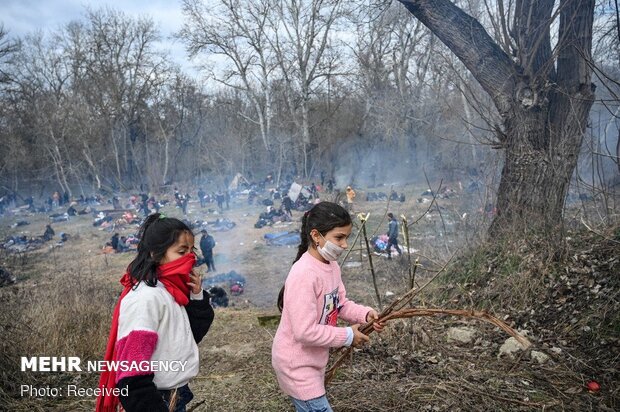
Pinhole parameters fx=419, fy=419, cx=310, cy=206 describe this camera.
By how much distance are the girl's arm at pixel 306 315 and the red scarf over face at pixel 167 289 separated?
0.45 meters

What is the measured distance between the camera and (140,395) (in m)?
1.52

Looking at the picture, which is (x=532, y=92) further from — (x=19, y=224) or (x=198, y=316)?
(x=19, y=224)

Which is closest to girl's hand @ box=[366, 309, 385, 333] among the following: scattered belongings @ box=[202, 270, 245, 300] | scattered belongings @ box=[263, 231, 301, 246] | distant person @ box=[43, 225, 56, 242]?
scattered belongings @ box=[202, 270, 245, 300]

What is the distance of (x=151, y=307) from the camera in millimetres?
1620

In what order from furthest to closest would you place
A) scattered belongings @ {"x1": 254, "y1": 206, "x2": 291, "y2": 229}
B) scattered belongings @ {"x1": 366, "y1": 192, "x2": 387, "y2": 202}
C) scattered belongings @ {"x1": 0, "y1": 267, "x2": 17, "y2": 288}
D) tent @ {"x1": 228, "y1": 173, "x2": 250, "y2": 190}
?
1. tent @ {"x1": 228, "y1": 173, "x2": 250, "y2": 190}
2. scattered belongings @ {"x1": 366, "y1": 192, "x2": 387, "y2": 202}
3. scattered belongings @ {"x1": 254, "y1": 206, "x2": 291, "y2": 229}
4. scattered belongings @ {"x1": 0, "y1": 267, "x2": 17, "y2": 288}

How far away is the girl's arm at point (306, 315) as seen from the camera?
70.1 inches

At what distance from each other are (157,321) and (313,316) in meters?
0.63

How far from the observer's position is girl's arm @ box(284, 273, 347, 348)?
5.84 feet

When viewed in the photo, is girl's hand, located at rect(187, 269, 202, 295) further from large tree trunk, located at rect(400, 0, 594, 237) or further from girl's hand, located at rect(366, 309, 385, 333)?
large tree trunk, located at rect(400, 0, 594, 237)

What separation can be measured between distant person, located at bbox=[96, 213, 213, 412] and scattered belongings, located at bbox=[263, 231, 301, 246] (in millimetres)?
10598

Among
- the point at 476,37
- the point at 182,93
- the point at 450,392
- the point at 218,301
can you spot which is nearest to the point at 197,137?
the point at 182,93

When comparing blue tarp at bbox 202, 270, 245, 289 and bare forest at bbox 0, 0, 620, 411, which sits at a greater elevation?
bare forest at bbox 0, 0, 620, 411

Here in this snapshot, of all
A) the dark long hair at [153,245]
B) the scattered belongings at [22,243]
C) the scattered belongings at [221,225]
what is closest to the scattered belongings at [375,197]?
the scattered belongings at [221,225]

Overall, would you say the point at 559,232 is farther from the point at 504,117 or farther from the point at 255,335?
the point at 255,335
